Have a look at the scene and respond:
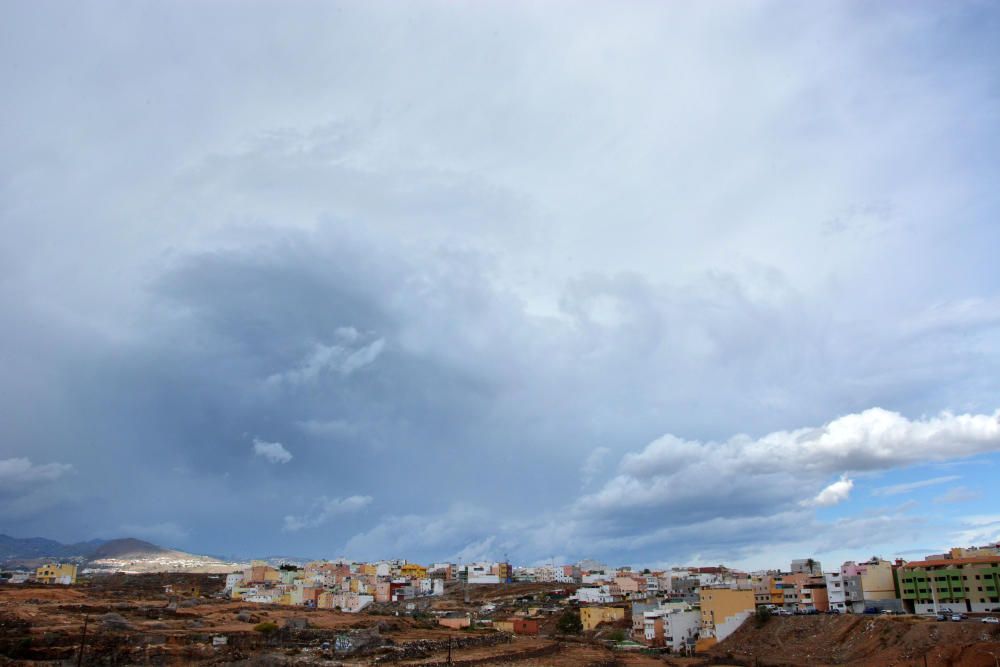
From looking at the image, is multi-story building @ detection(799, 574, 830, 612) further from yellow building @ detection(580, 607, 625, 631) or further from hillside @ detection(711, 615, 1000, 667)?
yellow building @ detection(580, 607, 625, 631)

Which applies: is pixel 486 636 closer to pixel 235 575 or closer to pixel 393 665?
pixel 393 665

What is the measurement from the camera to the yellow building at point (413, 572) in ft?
598

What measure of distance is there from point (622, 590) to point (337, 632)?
7074 centimetres

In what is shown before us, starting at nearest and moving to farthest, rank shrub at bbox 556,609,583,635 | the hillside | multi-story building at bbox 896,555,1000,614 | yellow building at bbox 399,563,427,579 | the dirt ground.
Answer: the dirt ground → the hillside → multi-story building at bbox 896,555,1000,614 → shrub at bbox 556,609,583,635 → yellow building at bbox 399,563,427,579

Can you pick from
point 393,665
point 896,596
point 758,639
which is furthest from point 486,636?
point 896,596

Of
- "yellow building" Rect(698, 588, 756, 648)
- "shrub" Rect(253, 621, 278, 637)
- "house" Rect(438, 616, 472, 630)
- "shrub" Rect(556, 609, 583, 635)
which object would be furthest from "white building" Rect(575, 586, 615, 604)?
"shrub" Rect(253, 621, 278, 637)

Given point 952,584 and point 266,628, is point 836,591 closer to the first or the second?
point 952,584

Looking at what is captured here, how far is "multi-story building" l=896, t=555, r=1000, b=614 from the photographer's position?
79938 mm

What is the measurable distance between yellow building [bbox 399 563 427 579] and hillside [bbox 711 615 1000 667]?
107m

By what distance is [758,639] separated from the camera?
3403 inches

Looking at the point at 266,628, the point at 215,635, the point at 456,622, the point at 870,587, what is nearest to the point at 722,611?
the point at 870,587

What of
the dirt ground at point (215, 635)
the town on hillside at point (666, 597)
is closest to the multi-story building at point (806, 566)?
the town on hillside at point (666, 597)

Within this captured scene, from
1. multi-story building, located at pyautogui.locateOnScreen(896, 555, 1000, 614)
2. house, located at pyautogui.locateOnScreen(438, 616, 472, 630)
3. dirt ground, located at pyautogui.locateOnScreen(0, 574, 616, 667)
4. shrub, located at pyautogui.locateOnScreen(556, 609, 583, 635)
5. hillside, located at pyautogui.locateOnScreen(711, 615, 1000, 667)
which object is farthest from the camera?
shrub, located at pyautogui.locateOnScreen(556, 609, 583, 635)

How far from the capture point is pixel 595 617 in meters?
108
